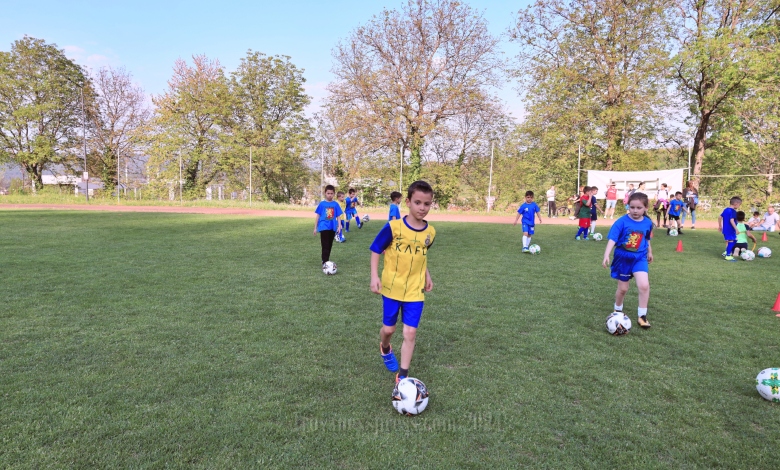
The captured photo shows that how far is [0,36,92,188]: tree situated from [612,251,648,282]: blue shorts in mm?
43764

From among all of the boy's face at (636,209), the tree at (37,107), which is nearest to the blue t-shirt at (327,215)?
the boy's face at (636,209)

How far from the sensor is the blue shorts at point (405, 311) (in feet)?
11.6

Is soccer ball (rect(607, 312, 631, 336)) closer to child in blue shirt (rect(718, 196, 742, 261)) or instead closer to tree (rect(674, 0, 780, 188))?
child in blue shirt (rect(718, 196, 742, 261))

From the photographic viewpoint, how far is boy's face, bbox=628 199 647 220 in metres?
5.20

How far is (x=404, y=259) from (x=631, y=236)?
3.35 m

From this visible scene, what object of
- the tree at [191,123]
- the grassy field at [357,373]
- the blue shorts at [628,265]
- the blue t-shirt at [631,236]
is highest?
the tree at [191,123]

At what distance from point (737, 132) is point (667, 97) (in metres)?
4.59

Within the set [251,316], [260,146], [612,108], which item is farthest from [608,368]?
[260,146]

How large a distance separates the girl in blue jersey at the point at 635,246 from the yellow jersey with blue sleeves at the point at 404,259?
2.86 metres

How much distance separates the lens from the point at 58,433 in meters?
2.79

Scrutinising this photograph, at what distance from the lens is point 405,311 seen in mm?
3590

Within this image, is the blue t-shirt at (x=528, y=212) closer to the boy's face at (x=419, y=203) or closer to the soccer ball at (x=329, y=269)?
the soccer ball at (x=329, y=269)

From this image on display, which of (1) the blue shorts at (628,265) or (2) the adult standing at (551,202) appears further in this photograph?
(2) the adult standing at (551,202)

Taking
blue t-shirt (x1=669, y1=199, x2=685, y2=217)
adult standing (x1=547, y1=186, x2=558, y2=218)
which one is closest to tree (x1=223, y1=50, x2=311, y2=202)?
adult standing (x1=547, y1=186, x2=558, y2=218)
